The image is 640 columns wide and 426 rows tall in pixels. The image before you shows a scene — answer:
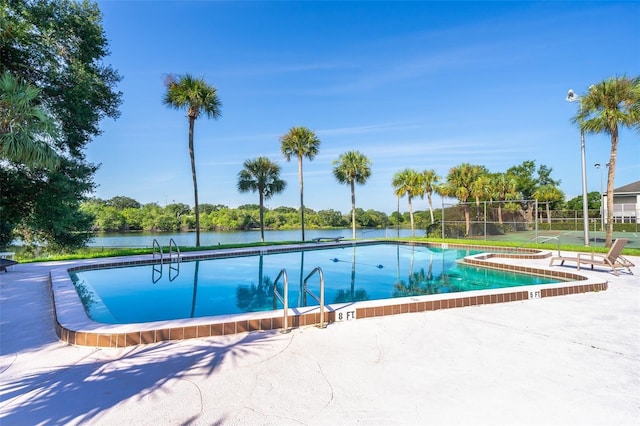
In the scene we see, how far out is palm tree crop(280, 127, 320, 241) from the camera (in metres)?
20.5

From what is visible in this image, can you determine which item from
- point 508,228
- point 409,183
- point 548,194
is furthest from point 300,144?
point 548,194

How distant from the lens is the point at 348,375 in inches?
103

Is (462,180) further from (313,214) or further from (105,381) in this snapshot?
(313,214)

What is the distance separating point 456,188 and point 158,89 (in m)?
20.2

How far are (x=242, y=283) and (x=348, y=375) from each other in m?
5.70

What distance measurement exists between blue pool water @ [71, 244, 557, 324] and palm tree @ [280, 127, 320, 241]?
10.5m

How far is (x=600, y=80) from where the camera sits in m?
12.0

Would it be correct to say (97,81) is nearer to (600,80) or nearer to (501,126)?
(600,80)

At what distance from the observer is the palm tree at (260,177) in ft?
65.8

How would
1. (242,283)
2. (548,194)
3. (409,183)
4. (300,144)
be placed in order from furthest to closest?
(548,194), (409,183), (300,144), (242,283)

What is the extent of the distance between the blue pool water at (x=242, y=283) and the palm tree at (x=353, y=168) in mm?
10662

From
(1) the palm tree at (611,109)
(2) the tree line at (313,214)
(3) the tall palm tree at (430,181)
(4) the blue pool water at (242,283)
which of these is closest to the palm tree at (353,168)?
(3) the tall palm tree at (430,181)

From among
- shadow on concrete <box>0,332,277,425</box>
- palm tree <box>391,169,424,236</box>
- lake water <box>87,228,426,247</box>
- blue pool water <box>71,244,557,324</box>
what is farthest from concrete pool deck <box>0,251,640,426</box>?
palm tree <box>391,169,424,236</box>

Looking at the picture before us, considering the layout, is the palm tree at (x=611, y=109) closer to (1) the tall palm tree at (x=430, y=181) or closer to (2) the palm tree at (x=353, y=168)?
(2) the palm tree at (x=353, y=168)
